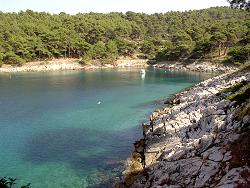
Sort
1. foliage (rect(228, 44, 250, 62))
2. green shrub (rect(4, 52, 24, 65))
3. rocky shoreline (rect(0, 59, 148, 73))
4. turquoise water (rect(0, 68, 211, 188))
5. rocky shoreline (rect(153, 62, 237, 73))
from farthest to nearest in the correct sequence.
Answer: rocky shoreline (rect(0, 59, 148, 73))
green shrub (rect(4, 52, 24, 65))
rocky shoreline (rect(153, 62, 237, 73))
foliage (rect(228, 44, 250, 62))
turquoise water (rect(0, 68, 211, 188))

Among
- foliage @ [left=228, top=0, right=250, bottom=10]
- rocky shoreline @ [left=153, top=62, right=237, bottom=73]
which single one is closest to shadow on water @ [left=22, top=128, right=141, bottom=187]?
foliage @ [left=228, top=0, right=250, bottom=10]

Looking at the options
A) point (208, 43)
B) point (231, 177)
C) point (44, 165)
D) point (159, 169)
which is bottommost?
point (44, 165)

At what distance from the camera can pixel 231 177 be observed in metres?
21.1

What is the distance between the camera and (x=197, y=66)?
456 ft

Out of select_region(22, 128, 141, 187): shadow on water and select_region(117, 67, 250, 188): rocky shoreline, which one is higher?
select_region(117, 67, 250, 188): rocky shoreline

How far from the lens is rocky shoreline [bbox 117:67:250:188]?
22406 millimetres

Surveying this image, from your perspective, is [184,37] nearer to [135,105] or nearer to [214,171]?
[135,105]

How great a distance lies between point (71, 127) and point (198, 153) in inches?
1126

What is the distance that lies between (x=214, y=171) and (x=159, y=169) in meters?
6.30

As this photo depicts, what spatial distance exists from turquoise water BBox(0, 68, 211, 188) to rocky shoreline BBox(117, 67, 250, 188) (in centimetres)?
350

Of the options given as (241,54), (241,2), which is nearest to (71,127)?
(241,2)

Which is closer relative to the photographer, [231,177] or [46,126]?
[231,177]

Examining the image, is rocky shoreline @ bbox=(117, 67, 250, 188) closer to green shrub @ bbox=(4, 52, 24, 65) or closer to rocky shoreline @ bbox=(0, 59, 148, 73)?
rocky shoreline @ bbox=(0, 59, 148, 73)

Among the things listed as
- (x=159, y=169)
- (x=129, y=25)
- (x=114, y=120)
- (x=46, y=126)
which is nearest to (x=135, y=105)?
(x=114, y=120)
